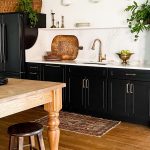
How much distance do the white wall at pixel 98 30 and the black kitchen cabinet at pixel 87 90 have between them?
0.71 metres

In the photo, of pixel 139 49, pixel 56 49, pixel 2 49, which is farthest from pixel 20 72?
pixel 139 49

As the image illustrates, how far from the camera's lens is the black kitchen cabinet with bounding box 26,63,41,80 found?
5322 millimetres

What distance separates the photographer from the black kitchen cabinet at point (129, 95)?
4.25 meters

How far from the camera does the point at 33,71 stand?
17.7 feet

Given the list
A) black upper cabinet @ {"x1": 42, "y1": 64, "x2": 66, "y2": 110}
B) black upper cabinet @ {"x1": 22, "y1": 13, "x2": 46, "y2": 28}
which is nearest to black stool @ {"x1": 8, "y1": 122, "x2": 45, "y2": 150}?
black upper cabinet @ {"x1": 42, "y1": 64, "x2": 66, "y2": 110}

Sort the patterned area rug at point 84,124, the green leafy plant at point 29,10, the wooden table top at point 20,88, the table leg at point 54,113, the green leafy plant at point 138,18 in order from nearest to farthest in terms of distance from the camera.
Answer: the wooden table top at point 20,88, the table leg at point 54,113, the patterned area rug at point 84,124, the green leafy plant at point 138,18, the green leafy plant at point 29,10

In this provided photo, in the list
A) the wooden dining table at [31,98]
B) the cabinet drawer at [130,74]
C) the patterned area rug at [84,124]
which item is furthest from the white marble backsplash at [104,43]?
the wooden dining table at [31,98]

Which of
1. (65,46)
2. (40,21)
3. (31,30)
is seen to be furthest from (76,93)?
(40,21)

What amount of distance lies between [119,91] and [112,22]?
1353mm

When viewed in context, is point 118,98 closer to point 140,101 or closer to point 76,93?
point 140,101

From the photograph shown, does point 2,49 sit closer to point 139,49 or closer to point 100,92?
point 100,92

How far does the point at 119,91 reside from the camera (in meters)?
4.48

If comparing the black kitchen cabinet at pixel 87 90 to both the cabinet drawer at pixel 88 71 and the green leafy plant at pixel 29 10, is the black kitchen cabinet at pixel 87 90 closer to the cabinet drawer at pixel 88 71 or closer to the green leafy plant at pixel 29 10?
the cabinet drawer at pixel 88 71

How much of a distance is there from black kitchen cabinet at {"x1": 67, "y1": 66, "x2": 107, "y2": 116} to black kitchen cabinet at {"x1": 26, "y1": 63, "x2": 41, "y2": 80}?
2.17 ft
